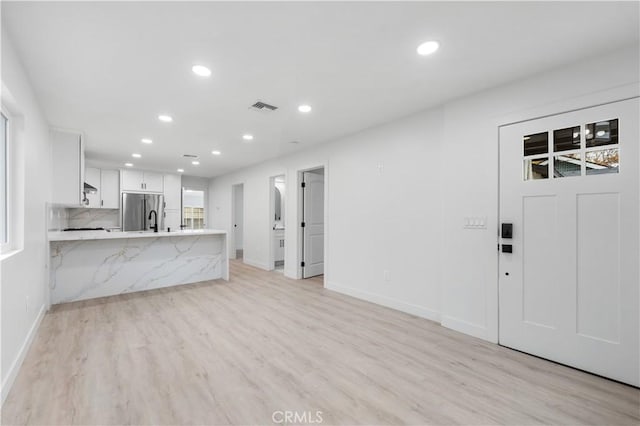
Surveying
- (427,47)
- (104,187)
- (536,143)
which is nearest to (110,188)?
(104,187)

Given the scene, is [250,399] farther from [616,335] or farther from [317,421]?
[616,335]

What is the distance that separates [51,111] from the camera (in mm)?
3338

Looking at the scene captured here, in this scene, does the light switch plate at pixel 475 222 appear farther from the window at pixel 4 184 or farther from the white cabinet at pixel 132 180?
the white cabinet at pixel 132 180

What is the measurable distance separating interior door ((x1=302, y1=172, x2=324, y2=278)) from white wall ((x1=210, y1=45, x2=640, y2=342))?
72 centimetres

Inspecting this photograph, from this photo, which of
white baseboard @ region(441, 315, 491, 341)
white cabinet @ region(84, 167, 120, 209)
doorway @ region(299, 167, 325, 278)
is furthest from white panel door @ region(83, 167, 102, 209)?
white baseboard @ region(441, 315, 491, 341)

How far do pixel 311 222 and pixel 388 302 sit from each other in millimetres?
2361

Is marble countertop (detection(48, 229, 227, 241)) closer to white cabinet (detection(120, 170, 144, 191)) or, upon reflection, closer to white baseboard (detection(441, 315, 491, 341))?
white cabinet (detection(120, 170, 144, 191))

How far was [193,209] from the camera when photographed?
909 centimetres

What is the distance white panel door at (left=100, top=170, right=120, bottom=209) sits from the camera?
22.2 feet

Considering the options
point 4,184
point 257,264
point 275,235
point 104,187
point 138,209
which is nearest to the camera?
point 4,184

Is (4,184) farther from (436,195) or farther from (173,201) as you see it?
(173,201)

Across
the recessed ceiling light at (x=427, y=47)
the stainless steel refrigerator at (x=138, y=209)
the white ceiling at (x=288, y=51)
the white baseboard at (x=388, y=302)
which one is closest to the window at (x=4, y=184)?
the white ceiling at (x=288, y=51)

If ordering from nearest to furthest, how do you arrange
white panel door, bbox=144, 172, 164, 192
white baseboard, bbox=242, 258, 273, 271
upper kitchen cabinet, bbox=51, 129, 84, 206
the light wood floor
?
the light wood floor → upper kitchen cabinet, bbox=51, 129, 84, 206 → white baseboard, bbox=242, 258, 273, 271 → white panel door, bbox=144, 172, 164, 192

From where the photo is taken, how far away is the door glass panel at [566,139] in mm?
2314
